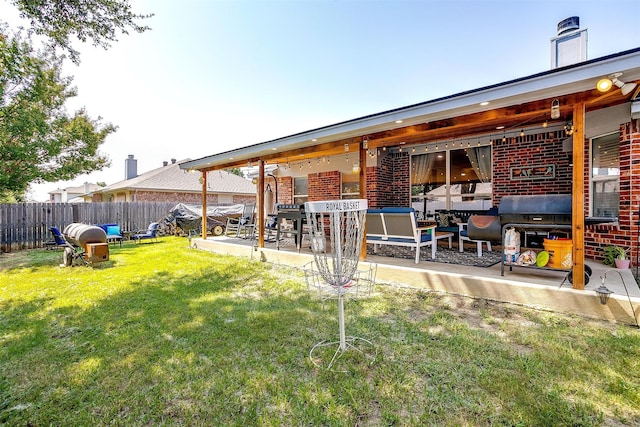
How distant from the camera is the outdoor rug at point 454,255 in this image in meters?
5.26

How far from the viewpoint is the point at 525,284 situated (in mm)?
3643

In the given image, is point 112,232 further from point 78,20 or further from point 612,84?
point 612,84

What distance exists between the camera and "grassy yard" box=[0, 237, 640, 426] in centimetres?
195

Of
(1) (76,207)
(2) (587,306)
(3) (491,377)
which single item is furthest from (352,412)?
(1) (76,207)

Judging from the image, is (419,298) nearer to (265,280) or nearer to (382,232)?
(382,232)

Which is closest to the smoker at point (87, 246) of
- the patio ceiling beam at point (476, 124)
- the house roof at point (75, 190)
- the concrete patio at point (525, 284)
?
the patio ceiling beam at point (476, 124)

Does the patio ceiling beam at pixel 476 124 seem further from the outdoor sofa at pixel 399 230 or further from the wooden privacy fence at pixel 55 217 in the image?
the wooden privacy fence at pixel 55 217

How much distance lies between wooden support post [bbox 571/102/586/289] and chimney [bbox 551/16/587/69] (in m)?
3.65

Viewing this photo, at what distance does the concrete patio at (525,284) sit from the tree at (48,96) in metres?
6.21

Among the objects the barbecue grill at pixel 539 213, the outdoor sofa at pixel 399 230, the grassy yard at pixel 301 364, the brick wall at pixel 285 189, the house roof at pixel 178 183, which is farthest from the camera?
the house roof at pixel 178 183

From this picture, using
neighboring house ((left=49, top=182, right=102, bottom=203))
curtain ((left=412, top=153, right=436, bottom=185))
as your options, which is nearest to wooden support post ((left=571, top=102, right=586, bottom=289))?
curtain ((left=412, top=153, right=436, bottom=185))

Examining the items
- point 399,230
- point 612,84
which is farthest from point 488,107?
point 399,230

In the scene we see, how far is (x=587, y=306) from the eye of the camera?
3260 mm

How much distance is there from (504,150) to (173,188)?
17.2 metres
